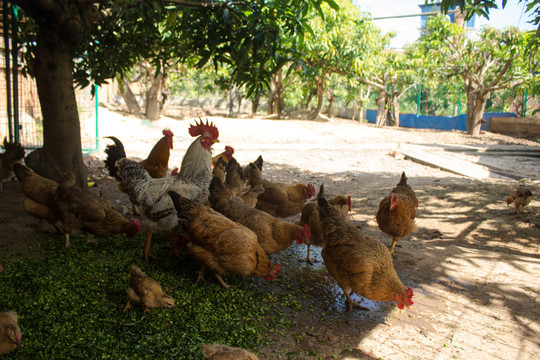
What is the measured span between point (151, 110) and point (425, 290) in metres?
19.8

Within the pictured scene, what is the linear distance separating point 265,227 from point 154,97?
18.6 meters

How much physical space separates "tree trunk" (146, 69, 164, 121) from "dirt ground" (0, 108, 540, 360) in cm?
1039

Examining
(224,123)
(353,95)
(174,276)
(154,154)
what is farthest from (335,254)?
(353,95)

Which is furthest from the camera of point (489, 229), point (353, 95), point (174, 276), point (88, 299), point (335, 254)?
point (353, 95)

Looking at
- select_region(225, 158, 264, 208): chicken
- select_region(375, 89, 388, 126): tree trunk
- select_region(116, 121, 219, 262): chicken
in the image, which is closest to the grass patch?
select_region(116, 121, 219, 262): chicken

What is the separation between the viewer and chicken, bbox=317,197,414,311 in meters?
3.44

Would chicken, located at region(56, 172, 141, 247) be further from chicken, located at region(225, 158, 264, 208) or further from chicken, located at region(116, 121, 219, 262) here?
chicken, located at region(225, 158, 264, 208)

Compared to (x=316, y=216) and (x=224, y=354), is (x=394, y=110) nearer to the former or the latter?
(x=316, y=216)

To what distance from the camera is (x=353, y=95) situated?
28.6 meters

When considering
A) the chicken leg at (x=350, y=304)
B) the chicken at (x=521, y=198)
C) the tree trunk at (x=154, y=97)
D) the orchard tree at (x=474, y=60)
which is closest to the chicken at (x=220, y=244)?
the chicken leg at (x=350, y=304)

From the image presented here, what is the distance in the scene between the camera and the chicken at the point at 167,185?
429cm

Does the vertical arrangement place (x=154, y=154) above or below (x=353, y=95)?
below

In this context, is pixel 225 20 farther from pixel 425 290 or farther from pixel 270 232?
pixel 425 290

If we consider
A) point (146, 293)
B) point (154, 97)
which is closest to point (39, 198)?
point (146, 293)
